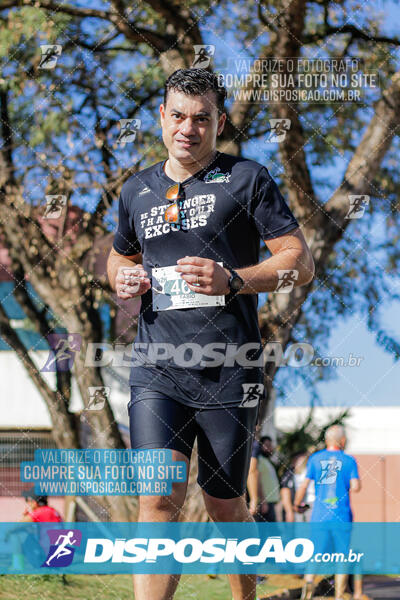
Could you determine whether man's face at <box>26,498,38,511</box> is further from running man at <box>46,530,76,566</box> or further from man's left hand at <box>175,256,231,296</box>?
man's left hand at <box>175,256,231,296</box>

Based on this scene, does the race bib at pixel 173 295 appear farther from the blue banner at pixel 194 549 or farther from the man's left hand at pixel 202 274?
the blue banner at pixel 194 549

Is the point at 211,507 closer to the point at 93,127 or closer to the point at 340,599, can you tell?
the point at 340,599

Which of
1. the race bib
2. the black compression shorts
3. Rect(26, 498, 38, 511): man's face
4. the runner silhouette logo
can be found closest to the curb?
the runner silhouette logo

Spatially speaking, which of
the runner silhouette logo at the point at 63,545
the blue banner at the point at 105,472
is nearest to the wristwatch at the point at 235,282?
the blue banner at the point at 105,472

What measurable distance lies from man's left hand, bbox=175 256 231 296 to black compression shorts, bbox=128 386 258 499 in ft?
1.43

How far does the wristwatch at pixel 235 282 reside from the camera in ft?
9.29

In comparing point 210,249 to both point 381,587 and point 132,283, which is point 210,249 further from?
point 381,587

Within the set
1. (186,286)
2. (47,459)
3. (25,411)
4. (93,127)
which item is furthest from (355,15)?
(25,411)

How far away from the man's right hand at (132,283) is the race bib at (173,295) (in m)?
0.08

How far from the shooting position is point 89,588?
5.77 meters

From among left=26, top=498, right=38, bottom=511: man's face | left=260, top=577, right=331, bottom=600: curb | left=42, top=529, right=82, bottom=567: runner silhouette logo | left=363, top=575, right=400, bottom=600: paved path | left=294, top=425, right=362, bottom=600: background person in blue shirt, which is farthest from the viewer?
left=363, top=575, right=400, bottom=600: paved path

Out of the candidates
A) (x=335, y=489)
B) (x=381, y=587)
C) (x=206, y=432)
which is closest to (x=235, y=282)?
(x=206, y=432)

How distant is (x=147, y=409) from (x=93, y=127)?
552 cm

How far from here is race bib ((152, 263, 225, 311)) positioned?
2.93 m
